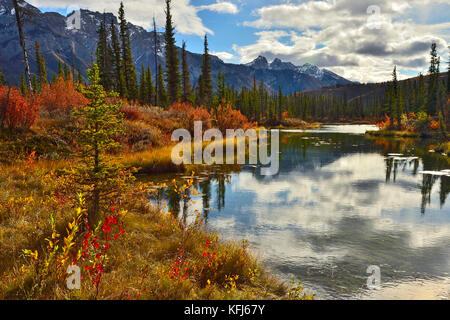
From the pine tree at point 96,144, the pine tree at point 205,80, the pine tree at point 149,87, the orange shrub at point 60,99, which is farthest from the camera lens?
the pine tree at point 149,87

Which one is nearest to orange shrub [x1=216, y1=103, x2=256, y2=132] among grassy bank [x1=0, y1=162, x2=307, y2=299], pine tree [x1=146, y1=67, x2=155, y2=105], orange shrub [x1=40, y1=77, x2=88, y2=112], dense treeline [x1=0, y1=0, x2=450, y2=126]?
dense treeline [x1=0, y1=0, x2=450, y2=126]

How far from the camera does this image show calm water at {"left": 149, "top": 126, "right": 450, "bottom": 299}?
6.32 meters

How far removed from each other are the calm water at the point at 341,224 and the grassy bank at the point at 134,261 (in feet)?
4.85

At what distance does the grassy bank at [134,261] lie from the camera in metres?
3.85

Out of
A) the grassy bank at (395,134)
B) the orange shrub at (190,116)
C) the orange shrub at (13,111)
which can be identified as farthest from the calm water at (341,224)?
the grassy bank at (395,134)

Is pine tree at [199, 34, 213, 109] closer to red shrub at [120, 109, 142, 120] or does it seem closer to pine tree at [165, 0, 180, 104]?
pine tree at [165, 0, 180, 104]

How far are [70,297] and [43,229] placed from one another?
8.93 ft

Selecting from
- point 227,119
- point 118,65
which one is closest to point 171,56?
point 118,65

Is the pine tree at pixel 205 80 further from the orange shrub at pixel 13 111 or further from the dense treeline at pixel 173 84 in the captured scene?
the orange shrub at pixel 13 111

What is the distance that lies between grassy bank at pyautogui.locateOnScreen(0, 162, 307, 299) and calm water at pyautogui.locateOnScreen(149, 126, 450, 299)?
148 centimetres
